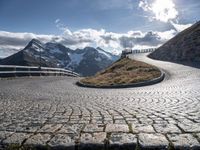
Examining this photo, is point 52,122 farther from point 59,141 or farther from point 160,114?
point 160,114

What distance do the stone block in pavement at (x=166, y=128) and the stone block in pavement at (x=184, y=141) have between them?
0.27 meters

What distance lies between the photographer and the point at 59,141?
13.9ft

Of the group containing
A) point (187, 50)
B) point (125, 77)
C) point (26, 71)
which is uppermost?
point (187, 50)

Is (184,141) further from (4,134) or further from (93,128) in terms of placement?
(4,134)

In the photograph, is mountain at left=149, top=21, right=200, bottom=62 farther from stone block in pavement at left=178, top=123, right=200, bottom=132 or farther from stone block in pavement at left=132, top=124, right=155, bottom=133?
stone block in pavement at left=132, top=124, right=155, bottom=133

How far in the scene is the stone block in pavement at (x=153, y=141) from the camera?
389 centimetres

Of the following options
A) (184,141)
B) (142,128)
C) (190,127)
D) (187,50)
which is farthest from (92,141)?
(187,50)

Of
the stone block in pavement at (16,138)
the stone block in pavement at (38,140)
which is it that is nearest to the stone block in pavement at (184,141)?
the stone block in pavement at (38,140)

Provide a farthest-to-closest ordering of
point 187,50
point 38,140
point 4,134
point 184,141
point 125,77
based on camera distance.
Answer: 1. point 187,50
2. point 125,77
3. point 4,134
4. point 38,140
5. point 184,141

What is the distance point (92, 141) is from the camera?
4.18 metres

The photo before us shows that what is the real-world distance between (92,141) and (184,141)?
1346 mm

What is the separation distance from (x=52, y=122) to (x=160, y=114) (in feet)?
8.17

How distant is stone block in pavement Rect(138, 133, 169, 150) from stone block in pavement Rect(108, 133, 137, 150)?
115 mm

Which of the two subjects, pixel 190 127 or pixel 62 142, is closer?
pixel 62 142
